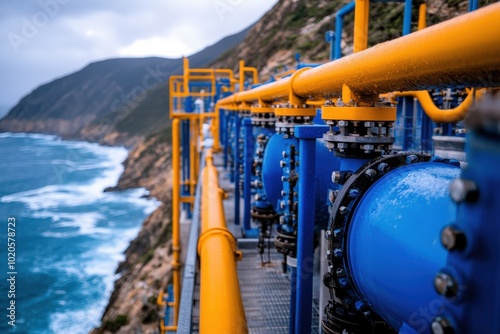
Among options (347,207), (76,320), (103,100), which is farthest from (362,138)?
(103,100)

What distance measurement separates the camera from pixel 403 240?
1238 mm

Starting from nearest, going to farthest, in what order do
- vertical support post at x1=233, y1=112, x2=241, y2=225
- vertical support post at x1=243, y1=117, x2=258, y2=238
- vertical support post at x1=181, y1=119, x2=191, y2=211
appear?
vertical support post at x1=243, y1=117, x2=258, y2=238 < vertical support post at x1=233, y1=112, x2=241, y2=225 < vertical support post at x1=181, y1=119, x2=191, y2=211

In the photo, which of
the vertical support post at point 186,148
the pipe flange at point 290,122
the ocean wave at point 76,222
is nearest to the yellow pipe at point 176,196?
the vertical support post at point 186,148

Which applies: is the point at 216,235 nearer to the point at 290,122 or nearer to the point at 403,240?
the point at 290,122

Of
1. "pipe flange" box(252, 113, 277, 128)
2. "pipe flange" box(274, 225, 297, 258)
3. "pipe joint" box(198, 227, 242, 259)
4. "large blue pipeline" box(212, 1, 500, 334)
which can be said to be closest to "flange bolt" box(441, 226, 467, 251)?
"large blue pipeline" box(212, 1, 500, 334)

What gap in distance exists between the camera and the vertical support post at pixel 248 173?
548 centimetres

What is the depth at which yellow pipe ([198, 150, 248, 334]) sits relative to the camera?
234 centimetres

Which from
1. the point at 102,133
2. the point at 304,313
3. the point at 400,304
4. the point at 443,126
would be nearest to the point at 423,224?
the point at 400,304

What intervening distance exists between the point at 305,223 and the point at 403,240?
1309 mm

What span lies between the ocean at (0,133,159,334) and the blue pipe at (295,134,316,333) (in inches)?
198

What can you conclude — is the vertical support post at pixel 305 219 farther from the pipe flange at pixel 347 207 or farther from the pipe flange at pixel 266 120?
the pipe flange at pixel 266 120

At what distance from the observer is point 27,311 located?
532 inches

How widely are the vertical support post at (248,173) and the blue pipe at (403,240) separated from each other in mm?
3903

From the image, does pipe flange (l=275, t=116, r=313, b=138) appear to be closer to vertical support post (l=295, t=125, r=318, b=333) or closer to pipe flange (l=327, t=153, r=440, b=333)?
vertical support post (l=295, t=125, r=318, b=333)
